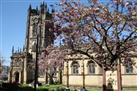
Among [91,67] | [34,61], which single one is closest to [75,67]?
[91,67]

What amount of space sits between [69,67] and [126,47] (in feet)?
115

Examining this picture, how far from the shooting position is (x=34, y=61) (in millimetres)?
87625

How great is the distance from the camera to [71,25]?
74.0ft

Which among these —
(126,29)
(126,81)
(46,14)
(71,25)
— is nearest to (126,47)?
(126,29)

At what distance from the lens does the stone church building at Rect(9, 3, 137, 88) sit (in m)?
49.5

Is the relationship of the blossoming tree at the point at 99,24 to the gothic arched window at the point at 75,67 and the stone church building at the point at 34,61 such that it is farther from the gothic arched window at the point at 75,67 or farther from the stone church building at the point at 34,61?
the gothic arched window at the point at 75,67

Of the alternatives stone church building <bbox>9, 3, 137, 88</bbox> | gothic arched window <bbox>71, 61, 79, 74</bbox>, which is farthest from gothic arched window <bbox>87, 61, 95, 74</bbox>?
gothic arched window <bbox>71, 61, 79, 74</bbox>

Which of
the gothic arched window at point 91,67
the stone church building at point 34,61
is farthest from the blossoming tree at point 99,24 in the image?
the gothic arched window at point 91,67

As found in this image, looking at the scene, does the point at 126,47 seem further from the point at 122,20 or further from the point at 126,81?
the point at 126,81

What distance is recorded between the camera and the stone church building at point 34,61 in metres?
49.5

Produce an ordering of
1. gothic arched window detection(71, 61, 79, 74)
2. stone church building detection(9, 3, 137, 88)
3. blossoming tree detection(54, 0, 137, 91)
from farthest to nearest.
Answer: gothic arched window detection(71, 61, 79, 74), stone church building detection(9, 3, 137, 88), blossoming tree detection(54, 0, 137, 91)

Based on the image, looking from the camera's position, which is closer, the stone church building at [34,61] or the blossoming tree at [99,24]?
the blossoming tree at [99,24]

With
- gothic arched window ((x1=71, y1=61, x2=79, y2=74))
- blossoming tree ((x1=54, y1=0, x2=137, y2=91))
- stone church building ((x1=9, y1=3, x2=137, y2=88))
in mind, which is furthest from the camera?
gothic arched window ((x1=71, y1=61, x2=79, y2=74))

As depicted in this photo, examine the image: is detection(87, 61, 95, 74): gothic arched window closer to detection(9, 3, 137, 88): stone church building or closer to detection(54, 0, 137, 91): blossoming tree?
detection(9, 3, 137, 88): stone church building
